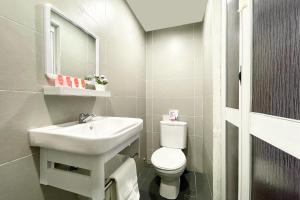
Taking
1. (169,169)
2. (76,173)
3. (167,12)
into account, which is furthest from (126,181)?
(167,12)

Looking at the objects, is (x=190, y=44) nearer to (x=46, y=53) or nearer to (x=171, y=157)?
(x=171, y=157)

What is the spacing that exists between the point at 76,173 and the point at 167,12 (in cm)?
204

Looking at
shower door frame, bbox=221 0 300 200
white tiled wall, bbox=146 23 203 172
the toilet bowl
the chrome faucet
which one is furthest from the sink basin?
white tiled wall, bbox=146 23 203 172

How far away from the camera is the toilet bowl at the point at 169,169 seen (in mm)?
1485

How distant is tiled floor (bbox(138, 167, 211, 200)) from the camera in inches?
65.4

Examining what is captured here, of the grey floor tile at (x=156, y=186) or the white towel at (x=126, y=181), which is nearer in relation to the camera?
the white towel at (x=126, y=181)

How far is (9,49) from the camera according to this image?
63 cm

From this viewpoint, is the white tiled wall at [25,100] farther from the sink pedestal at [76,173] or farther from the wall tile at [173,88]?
the wall tile at [173,88]

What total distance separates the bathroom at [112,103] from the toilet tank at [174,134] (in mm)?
364

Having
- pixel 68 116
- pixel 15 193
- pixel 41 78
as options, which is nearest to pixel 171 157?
pixel 68 116

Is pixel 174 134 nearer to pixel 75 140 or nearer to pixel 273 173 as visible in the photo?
pixel 273 173

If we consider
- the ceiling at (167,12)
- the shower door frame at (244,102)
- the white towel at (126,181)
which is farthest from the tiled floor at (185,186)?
the ceiling at (167,12)

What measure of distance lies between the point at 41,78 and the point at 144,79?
5.62 ft

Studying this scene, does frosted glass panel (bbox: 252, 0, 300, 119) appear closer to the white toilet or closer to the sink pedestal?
the sink pedestal
